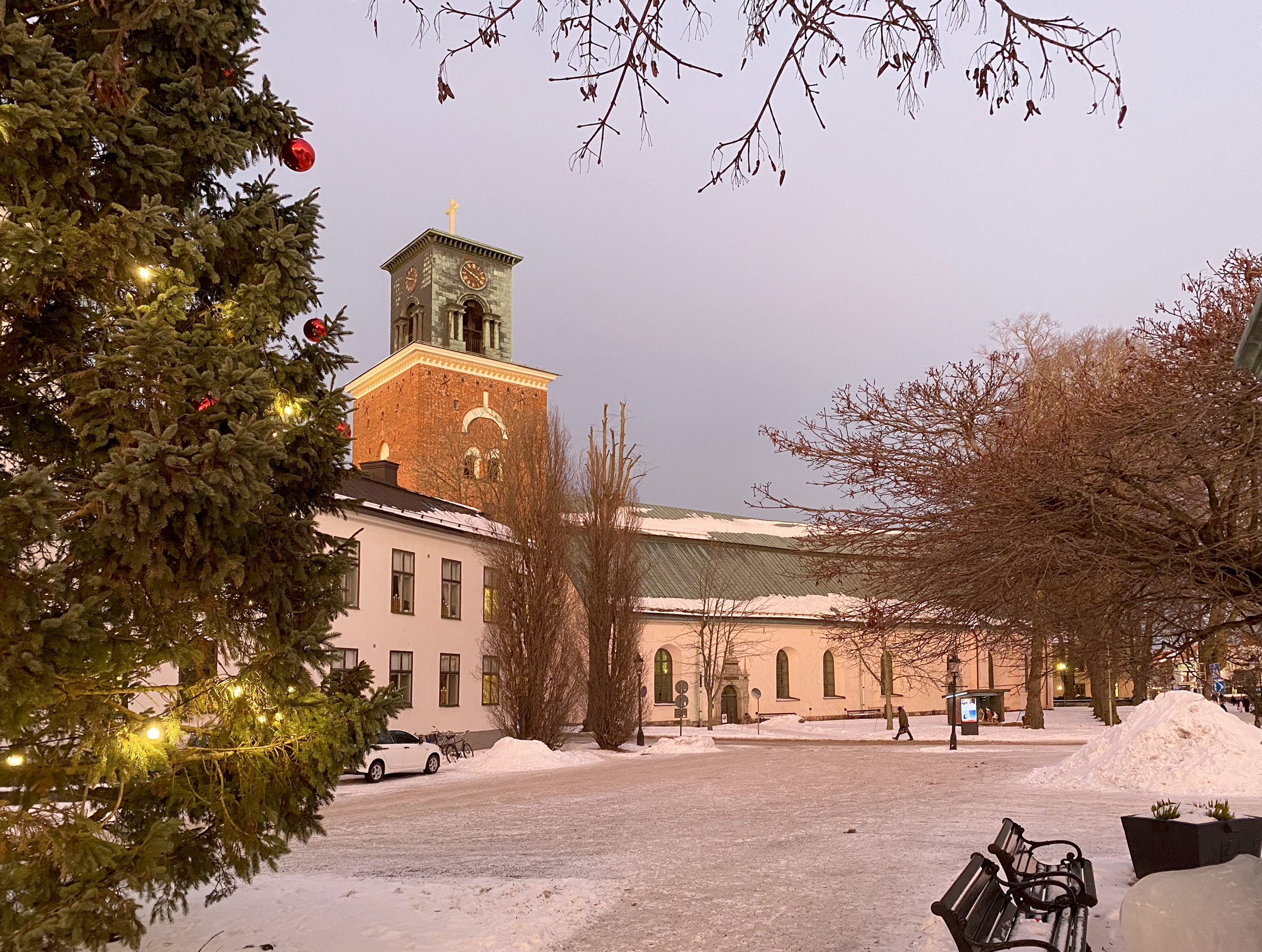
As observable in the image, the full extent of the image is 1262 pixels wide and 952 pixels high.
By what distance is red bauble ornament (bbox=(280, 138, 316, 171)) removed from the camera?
727 centimetres

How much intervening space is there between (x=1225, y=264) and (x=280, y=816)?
1001 centimetres

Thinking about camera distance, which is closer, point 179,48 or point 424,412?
point 179,48

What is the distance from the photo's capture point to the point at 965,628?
1180cm

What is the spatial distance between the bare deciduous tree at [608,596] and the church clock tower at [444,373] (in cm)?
1721

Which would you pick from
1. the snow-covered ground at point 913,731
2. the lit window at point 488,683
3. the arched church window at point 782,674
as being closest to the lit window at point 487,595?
the lit window at point 488,683

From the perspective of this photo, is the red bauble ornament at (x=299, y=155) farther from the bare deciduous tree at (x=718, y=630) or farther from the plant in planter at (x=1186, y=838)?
the bare deciduous tree at (x=718, y=630)

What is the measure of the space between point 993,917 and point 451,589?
1093 inches

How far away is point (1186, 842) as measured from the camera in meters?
8.36

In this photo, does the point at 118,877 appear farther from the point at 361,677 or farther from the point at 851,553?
the point at 851,553

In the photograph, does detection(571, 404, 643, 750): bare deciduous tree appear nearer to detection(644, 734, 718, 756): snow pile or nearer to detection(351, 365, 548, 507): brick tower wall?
detection(644, 734, 718, 756): snow pile

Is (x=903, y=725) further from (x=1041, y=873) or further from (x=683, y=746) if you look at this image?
(x=1041, y=873)

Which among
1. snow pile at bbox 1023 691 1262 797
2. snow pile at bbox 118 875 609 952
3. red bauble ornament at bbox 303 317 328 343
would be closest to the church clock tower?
snow pile at bbox 1023 691 1262 797

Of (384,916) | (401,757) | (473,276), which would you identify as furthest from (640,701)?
(473,276)

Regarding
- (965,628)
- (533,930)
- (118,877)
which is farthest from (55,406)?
(965,628)
